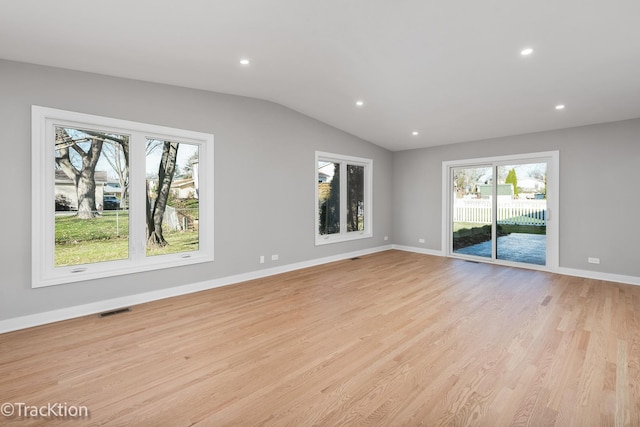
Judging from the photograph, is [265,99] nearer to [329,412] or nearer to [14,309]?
[14,309]

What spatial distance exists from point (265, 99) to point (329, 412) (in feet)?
14.5

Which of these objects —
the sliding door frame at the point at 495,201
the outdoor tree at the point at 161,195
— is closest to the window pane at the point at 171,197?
the outdoor tree at the point at 161,195

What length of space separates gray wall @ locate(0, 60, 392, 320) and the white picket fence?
7.11 ft

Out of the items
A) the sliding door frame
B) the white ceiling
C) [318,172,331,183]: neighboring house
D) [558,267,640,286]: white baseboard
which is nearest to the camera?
the white ceiling

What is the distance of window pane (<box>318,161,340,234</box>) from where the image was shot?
595cm

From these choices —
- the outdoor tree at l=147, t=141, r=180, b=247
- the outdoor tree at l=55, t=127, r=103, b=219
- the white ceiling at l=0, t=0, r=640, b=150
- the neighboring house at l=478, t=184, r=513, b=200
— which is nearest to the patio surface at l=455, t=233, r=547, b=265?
the neighboring house at l=478, t=184, r=513, b=200

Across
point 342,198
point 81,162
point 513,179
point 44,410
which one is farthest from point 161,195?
point 513,179

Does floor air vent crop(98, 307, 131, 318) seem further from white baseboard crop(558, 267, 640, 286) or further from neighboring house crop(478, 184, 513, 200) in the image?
white baseboard crop(558, 267, 640, 286)

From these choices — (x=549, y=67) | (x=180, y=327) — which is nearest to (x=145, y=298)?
(x=180, y=327)

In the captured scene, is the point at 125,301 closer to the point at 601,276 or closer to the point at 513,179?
the point at 513,179

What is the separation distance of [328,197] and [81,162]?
410 cm

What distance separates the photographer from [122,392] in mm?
1918

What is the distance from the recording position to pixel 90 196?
339 cm

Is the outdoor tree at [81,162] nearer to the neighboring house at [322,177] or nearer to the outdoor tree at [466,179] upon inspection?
the neighboring house at [322,177]
